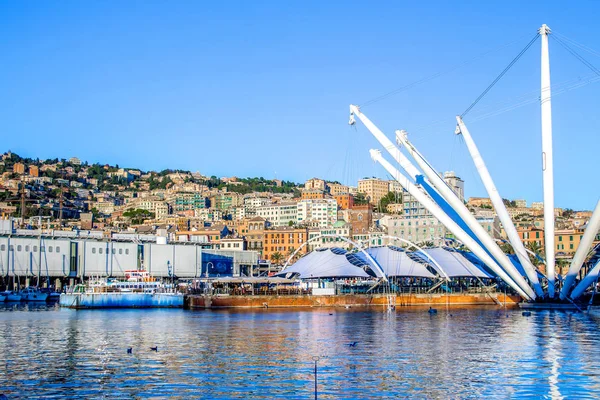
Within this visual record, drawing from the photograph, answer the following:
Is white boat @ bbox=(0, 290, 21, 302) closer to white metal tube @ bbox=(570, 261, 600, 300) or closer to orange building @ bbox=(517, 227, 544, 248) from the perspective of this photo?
white metal tube @ bbox=(570, 261, 600, 300)

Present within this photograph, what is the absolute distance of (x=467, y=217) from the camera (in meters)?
59.3

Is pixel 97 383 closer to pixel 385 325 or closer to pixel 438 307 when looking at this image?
pixel 385 325

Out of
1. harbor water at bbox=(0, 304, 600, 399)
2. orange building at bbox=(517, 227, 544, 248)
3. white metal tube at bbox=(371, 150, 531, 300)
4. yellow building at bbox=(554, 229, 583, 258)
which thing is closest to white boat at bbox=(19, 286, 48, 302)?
harbor water at bbox=(0, 304, 600, 399)

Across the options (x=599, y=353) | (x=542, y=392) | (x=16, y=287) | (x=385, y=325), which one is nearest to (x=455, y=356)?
(x=599, y=353)

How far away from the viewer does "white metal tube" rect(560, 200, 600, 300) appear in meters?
52.5

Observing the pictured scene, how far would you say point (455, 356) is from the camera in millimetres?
32750

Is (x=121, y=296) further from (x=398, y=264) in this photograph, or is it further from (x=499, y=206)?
(x=499, y=206)

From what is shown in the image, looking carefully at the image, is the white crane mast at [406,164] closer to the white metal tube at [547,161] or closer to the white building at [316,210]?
the white metal tube at [547,161]

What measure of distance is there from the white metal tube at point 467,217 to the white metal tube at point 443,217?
0.54 meters

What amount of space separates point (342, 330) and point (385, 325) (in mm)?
4841

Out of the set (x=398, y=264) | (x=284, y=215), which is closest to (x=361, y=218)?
(x=284, y=215)

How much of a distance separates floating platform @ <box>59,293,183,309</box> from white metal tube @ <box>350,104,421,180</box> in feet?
86.4

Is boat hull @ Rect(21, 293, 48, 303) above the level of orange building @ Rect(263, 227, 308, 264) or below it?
below

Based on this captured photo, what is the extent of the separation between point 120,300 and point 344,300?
21815mm
